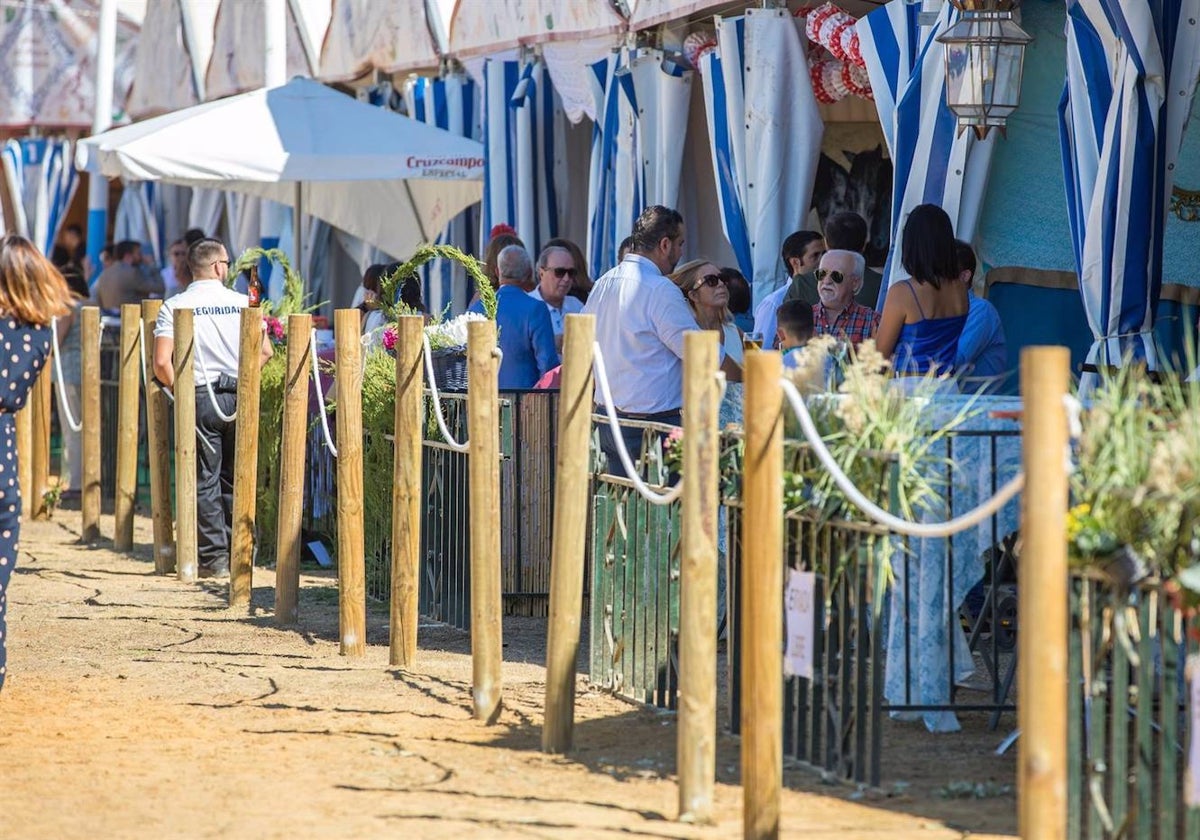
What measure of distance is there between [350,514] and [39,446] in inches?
236

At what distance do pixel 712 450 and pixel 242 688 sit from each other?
102 inches

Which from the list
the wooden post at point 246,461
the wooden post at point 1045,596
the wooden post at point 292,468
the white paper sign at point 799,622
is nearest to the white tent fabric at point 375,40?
the wooden post at point 246,461

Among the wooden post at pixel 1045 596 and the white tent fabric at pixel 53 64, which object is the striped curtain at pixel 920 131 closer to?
the wooden post at pixel 1045 596

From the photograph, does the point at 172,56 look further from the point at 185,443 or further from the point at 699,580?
the point at 699,580

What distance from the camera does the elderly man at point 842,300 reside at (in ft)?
26.0

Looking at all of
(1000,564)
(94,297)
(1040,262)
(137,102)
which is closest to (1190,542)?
(1000,564)

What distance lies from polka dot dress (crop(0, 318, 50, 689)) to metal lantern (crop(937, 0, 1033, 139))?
3499 millimetres

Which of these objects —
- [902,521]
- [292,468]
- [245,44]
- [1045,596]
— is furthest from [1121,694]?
[245,44]

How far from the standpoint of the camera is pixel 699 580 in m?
4.88

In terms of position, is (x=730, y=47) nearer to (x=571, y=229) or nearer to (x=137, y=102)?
(x=571, y=229)

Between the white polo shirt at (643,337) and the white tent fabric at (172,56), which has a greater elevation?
the white tent fabric at (172,56)

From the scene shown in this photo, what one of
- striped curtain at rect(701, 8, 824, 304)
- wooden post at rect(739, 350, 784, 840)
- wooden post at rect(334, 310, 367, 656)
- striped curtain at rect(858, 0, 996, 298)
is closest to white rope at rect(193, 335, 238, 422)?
wooden post at rect(334, 310, 367, 656)

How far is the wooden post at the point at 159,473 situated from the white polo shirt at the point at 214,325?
0.50 m

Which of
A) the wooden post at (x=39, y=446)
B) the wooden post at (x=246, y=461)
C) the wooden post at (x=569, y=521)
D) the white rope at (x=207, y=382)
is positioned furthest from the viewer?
the wooden post at (x=39, y=446)
